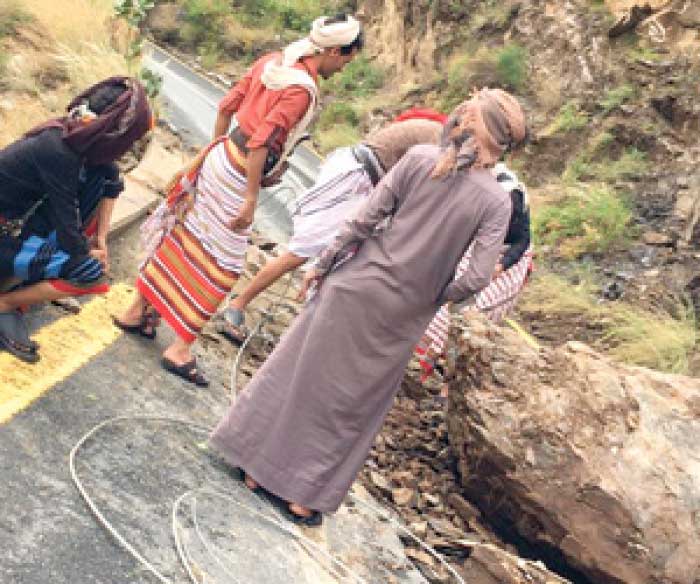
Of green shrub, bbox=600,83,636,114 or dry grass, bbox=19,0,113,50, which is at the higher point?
green shrub, bbox=600,83,636,114

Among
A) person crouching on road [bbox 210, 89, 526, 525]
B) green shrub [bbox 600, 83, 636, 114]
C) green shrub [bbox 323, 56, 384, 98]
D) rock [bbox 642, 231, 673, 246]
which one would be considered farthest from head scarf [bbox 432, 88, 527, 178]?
green shrub [bbox 323, 56, 384, 98]

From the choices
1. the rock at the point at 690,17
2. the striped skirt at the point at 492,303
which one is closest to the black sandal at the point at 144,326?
the striped skirt at the point at 492,303

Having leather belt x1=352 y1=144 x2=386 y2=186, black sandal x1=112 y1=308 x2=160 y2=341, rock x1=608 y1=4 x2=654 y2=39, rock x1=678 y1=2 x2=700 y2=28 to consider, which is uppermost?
rock x1=678 y1=2 x2=700 y2=28

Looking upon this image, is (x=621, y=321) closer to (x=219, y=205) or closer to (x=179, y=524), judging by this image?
(x=219, y=205)

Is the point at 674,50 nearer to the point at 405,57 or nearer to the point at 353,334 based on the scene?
the point at 405,57

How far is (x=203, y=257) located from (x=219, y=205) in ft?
0.95

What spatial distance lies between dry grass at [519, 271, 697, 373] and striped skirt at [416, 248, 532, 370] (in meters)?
2.53

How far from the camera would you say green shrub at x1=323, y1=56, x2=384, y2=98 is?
25.1 m

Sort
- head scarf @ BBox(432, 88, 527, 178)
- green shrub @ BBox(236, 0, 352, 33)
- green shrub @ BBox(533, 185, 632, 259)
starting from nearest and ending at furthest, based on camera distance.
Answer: head scarf @ BBox(432, 88, 527, 178)
green shrub @ BBox(533, 185, 632, 259)
green shrub @ BBox(236, 0, 352, 33)

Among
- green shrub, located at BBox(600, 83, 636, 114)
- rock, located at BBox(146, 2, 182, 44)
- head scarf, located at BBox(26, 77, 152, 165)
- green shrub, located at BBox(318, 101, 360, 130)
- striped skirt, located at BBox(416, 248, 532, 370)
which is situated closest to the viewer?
head scarf, located at BBox(26, 77, 152, 165)

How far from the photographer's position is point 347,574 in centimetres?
389

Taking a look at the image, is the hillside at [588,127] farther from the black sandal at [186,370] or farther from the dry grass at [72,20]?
the dry grass at [72,20]

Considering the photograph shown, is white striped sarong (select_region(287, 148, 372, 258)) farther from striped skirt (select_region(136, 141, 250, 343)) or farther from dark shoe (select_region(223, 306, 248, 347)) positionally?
dark shoe (select_region(223, 306, 248, 347))

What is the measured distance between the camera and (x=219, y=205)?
4871 mm
